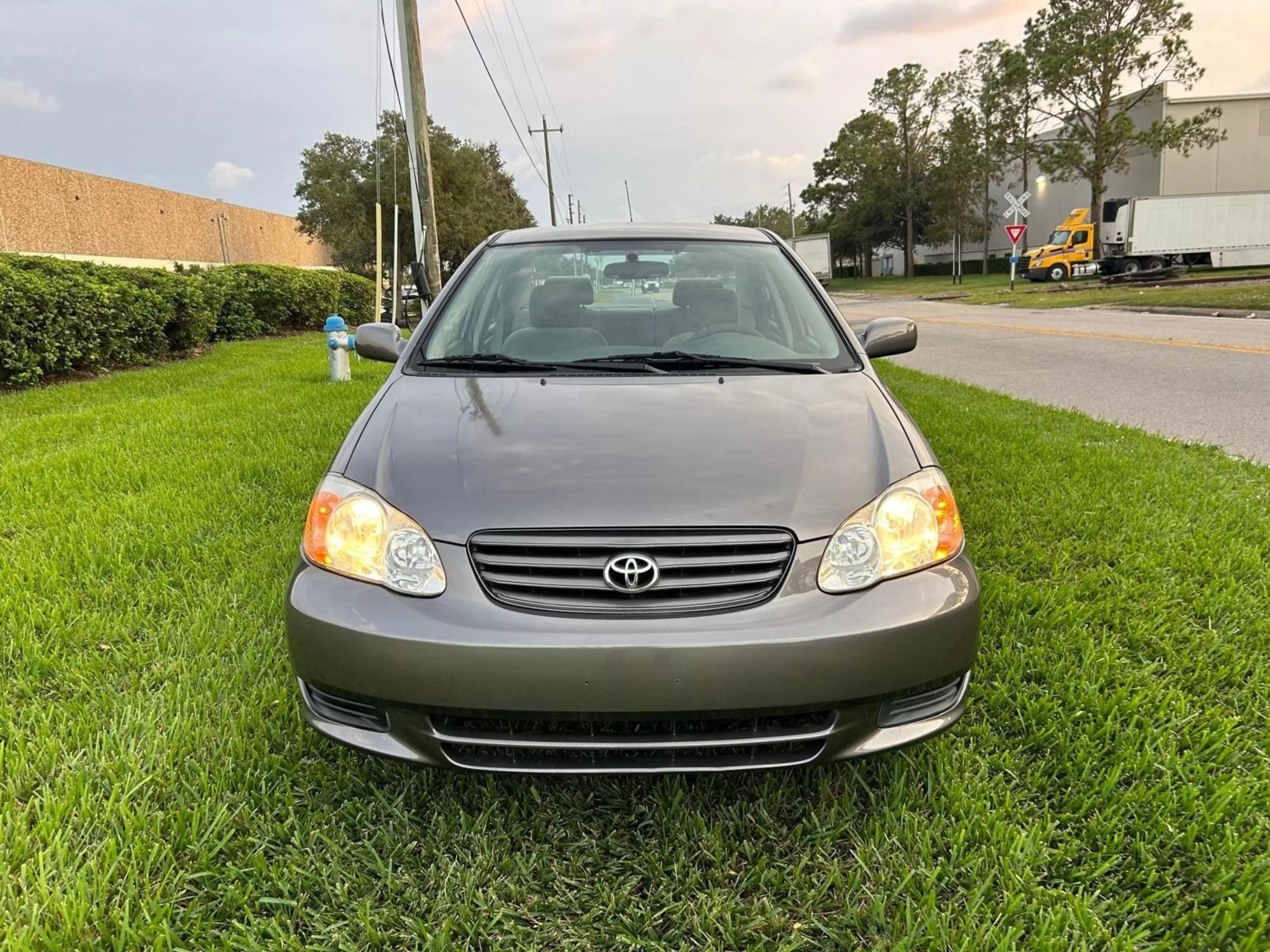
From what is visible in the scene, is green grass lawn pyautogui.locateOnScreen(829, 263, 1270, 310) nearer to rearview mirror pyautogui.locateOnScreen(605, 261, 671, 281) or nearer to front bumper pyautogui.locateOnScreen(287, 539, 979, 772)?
rearview mirror pyautogui.locateOnScreen(605, 261, 671, 281)

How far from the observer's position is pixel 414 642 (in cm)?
168

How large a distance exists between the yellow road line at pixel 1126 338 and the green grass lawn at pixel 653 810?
25.4 ft

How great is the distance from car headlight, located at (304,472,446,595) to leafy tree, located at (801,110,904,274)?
53386mm

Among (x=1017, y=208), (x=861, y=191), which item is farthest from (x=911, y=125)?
(x=1017, y=208)

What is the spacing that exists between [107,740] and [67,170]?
37.8m

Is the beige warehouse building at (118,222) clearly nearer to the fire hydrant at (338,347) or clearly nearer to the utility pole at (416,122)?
the utility pole at (416,122)

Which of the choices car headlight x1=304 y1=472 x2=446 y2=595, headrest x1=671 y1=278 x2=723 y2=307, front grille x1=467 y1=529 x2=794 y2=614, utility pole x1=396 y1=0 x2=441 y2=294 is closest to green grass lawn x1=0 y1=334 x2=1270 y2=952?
front grille x1=467 y1=529 x2=794 y2=614

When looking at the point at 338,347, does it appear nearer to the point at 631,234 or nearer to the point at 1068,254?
the point at 631,234

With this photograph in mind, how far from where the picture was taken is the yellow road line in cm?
939

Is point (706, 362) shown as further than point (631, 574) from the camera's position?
Yes

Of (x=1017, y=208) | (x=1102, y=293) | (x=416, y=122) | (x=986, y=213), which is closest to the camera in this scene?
(x=416, y=122)

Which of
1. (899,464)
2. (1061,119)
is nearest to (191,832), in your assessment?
(899,464)

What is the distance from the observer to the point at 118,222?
34.5 meters

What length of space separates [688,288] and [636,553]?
1649 millimetres
